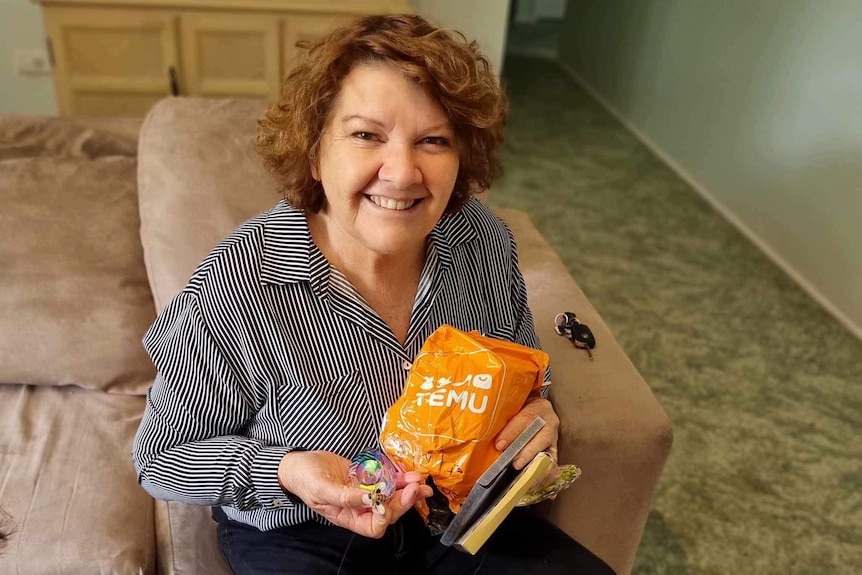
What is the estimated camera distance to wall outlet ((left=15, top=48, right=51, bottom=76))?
9.56ft

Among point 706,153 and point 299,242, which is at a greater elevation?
point 299,242

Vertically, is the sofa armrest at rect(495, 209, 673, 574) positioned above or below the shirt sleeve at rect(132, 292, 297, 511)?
below

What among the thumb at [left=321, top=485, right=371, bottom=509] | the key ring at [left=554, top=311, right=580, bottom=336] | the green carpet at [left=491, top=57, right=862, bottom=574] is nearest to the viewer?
the thumb at [left=321, top=485, right=371, bottom=509]

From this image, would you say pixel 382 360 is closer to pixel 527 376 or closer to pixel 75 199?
pixel 527 376

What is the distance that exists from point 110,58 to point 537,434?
218cm

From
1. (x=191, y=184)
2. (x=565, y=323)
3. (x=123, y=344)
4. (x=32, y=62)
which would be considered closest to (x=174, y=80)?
(x=32, y=62)

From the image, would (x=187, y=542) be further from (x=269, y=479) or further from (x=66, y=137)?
(x=66, y=137)

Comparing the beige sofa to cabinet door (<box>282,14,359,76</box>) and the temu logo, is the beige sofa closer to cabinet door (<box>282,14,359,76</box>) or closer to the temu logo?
the temu logo

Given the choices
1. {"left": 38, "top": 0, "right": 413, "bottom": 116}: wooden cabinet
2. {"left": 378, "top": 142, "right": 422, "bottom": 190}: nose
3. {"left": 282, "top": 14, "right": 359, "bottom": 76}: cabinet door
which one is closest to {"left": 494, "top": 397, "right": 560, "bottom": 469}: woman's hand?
{"left": 378, "top": 142, "right": 422, "bottom": 190}: nose

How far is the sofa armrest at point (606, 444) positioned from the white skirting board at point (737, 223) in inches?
64.6

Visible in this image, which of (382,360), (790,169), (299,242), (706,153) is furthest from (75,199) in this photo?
(706,153)

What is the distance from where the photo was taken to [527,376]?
1.00 metres

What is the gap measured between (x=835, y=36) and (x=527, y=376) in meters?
2.27

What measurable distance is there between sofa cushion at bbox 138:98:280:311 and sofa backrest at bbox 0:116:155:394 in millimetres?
73
